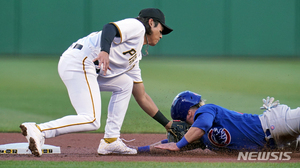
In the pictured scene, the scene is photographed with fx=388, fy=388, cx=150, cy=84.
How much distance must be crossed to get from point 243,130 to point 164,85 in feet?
18.9

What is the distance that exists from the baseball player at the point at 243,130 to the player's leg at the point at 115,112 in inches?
14.6

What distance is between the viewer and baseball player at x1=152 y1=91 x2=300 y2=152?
3281 millimetres

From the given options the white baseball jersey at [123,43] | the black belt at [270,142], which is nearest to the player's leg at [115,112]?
the white baseball jersey at [123,43]

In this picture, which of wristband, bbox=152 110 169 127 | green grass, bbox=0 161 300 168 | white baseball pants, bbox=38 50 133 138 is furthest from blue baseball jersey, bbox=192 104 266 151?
white baseball pants, bbox=38 50 133 138

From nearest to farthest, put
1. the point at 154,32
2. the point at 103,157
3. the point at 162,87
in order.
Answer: the point at 103,157 → the point at 154,32 → the point at 162,87

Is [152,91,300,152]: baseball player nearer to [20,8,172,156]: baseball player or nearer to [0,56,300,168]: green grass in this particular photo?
[0,56,300,168]: green grass

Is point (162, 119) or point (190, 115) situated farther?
point (162, 119)

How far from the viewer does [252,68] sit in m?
11.6

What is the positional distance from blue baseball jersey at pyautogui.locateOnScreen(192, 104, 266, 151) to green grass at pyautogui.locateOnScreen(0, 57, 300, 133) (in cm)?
198

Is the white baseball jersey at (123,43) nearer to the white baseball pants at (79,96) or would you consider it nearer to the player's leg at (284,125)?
the white baseball pants at (79,96)

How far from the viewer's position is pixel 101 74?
11.2 ft

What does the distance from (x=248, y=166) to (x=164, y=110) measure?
3.67 metres

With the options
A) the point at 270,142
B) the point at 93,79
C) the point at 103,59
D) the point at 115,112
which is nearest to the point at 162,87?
the point at 115,112

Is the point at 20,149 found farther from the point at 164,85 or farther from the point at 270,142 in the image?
the point at 164,85
